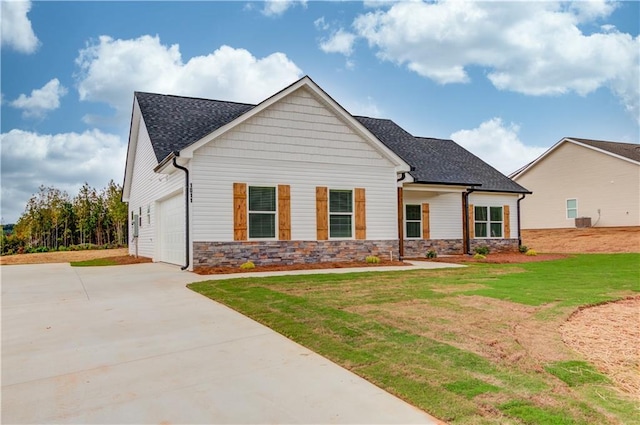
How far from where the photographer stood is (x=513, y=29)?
1372 cm

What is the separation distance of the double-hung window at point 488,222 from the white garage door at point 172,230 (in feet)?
42.5

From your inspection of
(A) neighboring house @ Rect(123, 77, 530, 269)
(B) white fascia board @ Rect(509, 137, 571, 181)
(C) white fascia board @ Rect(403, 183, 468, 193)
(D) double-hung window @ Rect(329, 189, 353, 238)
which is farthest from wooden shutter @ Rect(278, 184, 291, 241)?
(B) white fascia board @ Rect(509, 137, 571, 181)

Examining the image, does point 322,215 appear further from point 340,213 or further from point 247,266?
point 247,266

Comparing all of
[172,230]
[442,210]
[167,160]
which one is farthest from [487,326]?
[442,210]

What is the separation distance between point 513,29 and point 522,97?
7336 mm

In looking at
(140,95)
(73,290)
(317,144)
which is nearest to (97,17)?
(140,95)

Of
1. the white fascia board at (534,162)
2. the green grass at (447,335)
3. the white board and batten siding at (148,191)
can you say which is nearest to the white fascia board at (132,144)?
the white board and batten siding at (148,191)

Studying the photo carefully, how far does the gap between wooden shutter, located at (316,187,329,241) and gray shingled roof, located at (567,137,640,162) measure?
2065 centimetres

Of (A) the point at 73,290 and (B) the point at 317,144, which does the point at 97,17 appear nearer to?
(B) the point at 317,144

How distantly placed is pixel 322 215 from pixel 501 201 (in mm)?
10693

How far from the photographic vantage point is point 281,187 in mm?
13320

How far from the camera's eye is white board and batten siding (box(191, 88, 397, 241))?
12391mm

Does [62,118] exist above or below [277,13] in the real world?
below

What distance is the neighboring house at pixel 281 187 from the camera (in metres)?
12.5
